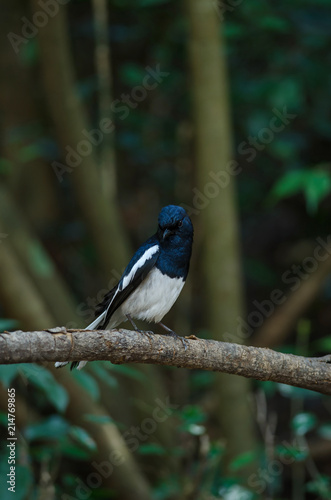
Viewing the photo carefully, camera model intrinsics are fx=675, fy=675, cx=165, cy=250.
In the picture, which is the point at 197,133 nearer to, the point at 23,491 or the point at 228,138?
the point at 228,138

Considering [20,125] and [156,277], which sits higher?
[20,125]

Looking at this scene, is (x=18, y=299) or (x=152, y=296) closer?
(x=152, y=296)

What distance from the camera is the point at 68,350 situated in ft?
7.53

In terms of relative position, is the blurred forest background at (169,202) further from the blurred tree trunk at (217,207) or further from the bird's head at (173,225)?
the bird's head at (173,225)

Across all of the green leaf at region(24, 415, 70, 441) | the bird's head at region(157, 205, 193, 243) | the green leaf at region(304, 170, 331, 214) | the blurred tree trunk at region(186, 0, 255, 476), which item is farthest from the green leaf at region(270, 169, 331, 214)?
the green leaf at region(24, 415, 70, 441)

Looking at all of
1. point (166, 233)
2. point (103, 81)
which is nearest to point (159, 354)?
point (166, 233)

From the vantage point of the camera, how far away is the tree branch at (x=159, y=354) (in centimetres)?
219

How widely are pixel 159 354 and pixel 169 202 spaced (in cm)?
385

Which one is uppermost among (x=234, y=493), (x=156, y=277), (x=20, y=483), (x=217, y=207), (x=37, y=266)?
(x=156, y=277)

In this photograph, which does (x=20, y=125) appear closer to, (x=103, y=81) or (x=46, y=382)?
(x=103, y=81)

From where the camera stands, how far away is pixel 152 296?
360 cm

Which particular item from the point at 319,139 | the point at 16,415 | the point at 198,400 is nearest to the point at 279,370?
the point at 16,415

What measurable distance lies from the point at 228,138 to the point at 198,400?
2.28 metres

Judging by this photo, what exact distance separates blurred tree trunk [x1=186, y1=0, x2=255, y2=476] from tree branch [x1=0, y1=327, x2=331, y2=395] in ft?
5.75
